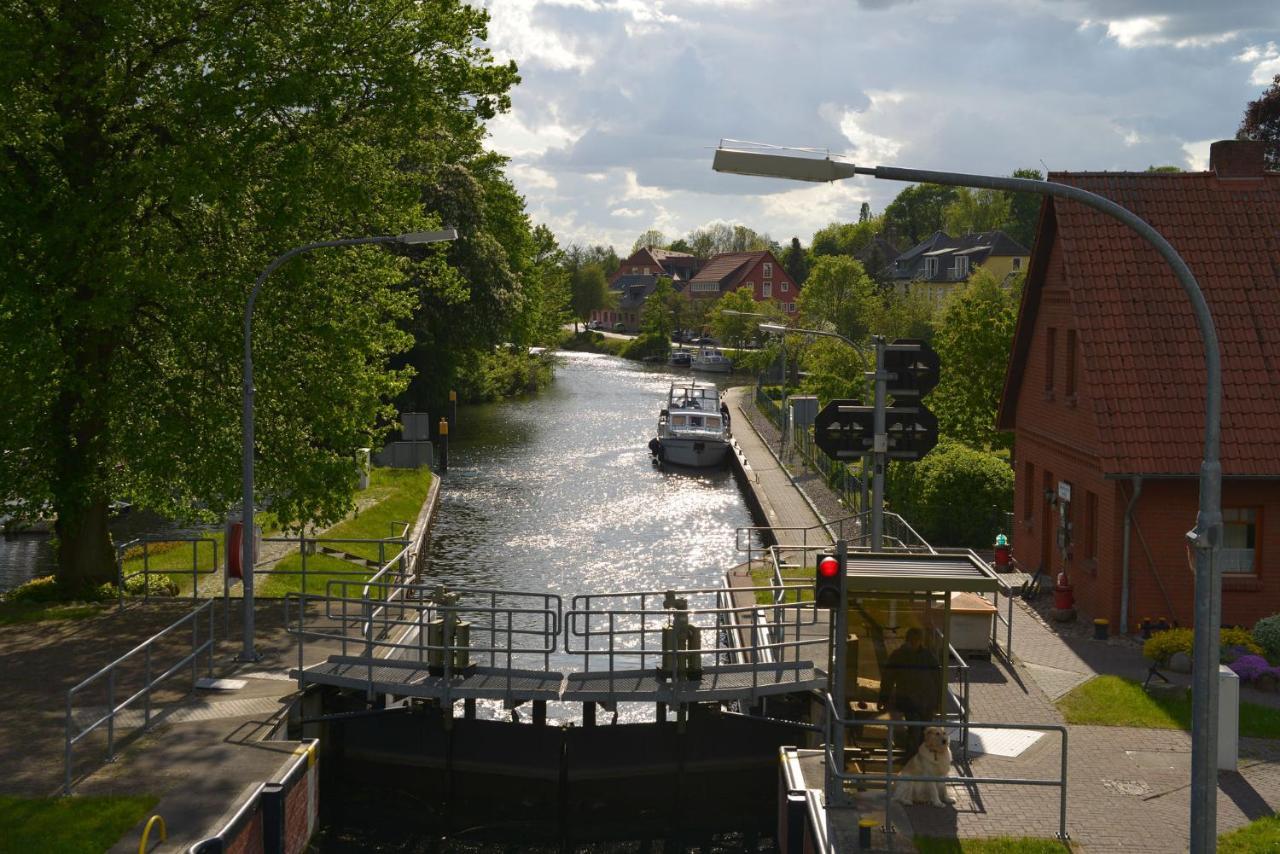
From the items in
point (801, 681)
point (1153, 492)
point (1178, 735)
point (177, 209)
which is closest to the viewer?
point (1178, 735)

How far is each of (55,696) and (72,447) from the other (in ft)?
23.0

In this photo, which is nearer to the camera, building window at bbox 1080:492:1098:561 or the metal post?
the metal post

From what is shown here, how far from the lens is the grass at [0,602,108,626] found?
24.4m

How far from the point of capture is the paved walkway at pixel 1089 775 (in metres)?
14.6

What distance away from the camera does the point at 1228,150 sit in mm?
25859

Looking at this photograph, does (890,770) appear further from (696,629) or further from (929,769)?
(696,629)

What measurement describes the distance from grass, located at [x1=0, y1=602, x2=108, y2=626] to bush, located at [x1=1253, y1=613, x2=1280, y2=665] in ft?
62.5

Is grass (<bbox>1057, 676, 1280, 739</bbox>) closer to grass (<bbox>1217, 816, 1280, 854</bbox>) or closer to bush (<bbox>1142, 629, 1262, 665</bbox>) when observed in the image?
bush (<bbox>1142, 629, 1262, 665</bbox>)

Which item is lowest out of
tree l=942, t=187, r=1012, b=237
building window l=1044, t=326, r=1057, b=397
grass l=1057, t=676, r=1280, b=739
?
grass l=1057, t=676, r=1280, b=739

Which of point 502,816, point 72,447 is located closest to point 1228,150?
point 502,816

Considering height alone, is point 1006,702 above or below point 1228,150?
below

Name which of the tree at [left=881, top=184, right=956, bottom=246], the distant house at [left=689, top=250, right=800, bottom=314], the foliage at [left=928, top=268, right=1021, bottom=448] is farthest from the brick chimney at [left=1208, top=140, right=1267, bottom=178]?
the tree at [left=881, top=184, right=956, bottom=246]

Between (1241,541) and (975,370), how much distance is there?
673 inches

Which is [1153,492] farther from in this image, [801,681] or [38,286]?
[38,286]
